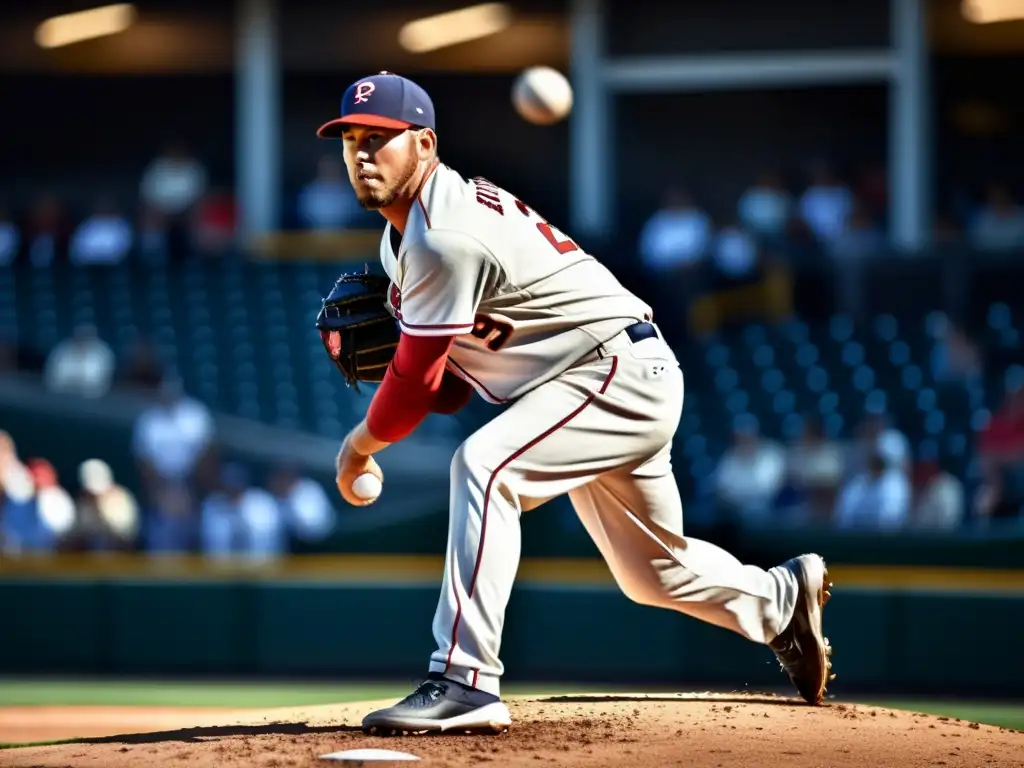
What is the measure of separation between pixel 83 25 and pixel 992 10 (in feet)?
29.3

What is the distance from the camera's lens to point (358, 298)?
4.13 meters

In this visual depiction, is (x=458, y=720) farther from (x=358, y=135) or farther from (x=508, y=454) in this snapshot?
(x=358, y=135)

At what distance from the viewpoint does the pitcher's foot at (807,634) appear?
4.52 m

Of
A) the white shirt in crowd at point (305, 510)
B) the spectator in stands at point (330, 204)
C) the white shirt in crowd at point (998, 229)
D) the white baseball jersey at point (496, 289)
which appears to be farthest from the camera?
the spectator in stands at point (330, 204)

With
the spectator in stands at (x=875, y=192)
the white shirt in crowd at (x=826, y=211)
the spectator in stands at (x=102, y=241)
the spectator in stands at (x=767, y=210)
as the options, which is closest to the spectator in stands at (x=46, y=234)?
the spectator in stands at (x=102, y=241)

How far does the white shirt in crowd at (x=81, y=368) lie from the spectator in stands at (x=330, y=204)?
2.47 meters

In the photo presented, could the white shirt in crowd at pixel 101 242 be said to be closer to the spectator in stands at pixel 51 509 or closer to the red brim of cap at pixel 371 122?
the spectator in stands at pixel 51 509

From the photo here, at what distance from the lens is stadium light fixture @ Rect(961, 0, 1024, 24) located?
47.4 feet

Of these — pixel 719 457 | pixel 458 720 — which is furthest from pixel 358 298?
pixel 719 457

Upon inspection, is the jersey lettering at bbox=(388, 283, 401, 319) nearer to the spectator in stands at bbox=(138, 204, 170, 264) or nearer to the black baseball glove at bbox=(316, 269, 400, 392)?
the black baseball glove at bbox=(316, 269, 400, 392)

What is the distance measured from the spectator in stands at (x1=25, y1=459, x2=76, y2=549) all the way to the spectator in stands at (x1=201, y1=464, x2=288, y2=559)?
0.79m

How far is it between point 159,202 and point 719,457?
6474 millimetres

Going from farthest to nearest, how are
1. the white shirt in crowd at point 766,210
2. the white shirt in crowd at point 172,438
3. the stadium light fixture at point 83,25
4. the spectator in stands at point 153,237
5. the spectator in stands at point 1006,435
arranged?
the stadium light fixture at point 83,25 < the spectator in stands at point 153,237 < the white shirt in crowd at point 766,210 < the white shirt in crowd at point 172,438 < the spectator in stands at point 1006,435

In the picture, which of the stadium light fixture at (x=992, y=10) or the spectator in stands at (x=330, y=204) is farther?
the stadium light fixture at (x=992, y=10)
